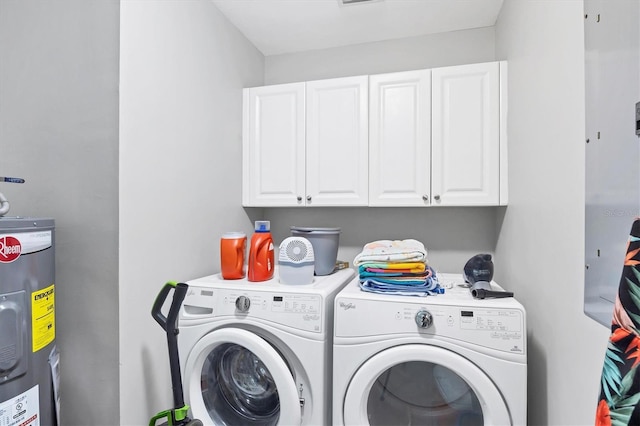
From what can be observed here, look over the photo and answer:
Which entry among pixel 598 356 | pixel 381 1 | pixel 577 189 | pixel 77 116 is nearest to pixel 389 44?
pixel 381 1

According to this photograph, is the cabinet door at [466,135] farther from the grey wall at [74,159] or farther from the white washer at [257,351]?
the grey wall at [74,159]

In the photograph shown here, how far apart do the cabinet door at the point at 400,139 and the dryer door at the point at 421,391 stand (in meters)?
0.89

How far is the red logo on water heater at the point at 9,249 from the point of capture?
100 cm

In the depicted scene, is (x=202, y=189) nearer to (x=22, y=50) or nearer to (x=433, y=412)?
(x=22, y=50)

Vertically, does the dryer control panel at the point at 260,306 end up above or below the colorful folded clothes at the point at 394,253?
below

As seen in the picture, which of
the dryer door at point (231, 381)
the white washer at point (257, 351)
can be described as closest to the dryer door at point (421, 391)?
the white washer at point (257, 351)

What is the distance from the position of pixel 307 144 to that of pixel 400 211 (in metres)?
0.75

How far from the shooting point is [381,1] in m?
1.82

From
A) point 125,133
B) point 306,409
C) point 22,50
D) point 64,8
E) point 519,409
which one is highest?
point 64,8

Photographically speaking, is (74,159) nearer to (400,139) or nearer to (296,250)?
(296,250)

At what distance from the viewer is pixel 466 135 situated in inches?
72.1


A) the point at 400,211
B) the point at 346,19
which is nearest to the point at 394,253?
the point at 400,211

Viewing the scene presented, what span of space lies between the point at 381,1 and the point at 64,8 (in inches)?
57.8

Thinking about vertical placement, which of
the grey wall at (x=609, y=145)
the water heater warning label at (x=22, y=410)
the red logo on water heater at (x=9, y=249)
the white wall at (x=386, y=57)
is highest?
the white wall at (x=386, y=57)
